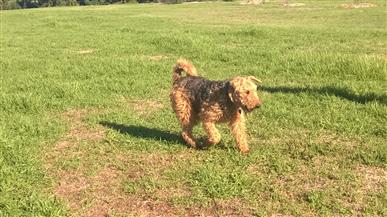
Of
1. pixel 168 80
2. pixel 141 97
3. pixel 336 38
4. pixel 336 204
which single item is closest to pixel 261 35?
pixel 336 38

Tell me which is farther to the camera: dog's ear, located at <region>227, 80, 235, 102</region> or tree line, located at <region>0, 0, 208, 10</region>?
tree line, located at <region>0, 0, 208, 10</region>

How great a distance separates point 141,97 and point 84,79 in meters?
2.69

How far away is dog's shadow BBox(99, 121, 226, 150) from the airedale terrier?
323 millimetres

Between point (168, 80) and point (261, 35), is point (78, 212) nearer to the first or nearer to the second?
point (168, 80)

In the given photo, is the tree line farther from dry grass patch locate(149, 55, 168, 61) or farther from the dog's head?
the dog's head

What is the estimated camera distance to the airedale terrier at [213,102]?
5703 mm

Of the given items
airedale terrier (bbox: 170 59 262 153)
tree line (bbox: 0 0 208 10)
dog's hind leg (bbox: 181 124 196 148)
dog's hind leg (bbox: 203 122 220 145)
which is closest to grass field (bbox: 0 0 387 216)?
dog's hind leg (bbox: 181 124 196 148)

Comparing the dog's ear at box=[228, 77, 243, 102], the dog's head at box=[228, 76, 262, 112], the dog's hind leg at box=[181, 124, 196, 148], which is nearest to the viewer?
the dog's head at box=[228, 76, 262, 112]

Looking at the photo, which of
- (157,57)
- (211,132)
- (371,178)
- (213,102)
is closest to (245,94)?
(213,102)

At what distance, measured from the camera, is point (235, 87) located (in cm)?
574

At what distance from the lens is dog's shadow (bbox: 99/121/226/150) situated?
23.2 ft

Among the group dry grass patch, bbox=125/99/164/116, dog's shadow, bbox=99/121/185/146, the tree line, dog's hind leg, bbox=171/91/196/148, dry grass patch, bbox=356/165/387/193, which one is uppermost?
the tree line

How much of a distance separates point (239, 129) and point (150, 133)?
6.42 ft

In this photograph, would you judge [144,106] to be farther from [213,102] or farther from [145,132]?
[213,102]
